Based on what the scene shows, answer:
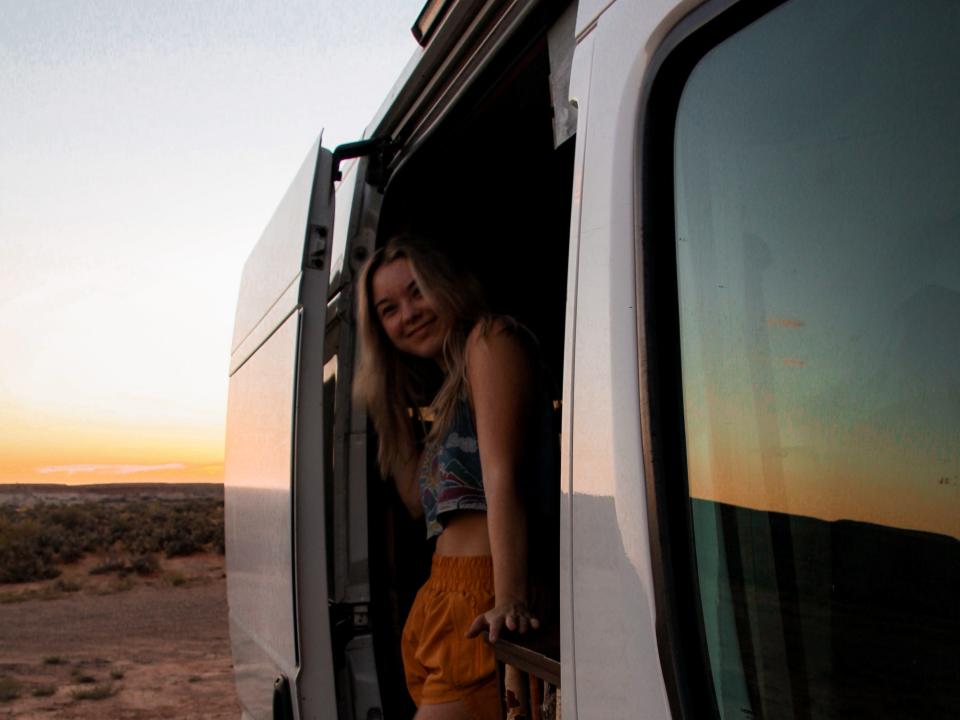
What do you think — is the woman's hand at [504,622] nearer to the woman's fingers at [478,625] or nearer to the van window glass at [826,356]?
the woman's fingers at [478,625]

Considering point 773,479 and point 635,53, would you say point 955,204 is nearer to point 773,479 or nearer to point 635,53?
point 773,479

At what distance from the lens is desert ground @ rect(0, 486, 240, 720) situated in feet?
40.4

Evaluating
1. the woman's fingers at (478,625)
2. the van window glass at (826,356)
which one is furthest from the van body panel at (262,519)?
the van window glass at (826,356)

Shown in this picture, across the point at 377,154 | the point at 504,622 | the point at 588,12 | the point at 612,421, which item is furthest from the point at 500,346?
the point at 612,421

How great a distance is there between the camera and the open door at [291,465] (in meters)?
2.42

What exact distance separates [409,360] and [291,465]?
60cm

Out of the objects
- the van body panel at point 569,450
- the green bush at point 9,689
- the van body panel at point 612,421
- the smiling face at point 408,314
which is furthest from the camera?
the green bush at point 9,689

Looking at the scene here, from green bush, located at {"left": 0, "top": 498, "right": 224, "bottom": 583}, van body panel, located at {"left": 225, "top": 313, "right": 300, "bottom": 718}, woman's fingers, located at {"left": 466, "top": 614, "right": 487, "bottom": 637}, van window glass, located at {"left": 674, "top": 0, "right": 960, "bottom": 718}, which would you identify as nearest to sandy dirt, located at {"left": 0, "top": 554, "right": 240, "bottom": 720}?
green bush, located at {"left": 0, "top": 498, "right": 224, "bottom": 583}

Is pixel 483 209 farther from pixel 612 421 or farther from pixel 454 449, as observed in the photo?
pixel 612 421

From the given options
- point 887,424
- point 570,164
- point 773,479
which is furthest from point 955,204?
point 570,164

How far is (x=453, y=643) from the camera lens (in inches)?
92.7

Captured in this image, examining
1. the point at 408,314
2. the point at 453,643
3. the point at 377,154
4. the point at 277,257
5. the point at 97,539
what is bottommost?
the point at 97,539

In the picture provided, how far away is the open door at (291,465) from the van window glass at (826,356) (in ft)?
4.64

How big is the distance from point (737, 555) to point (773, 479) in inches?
3.9
